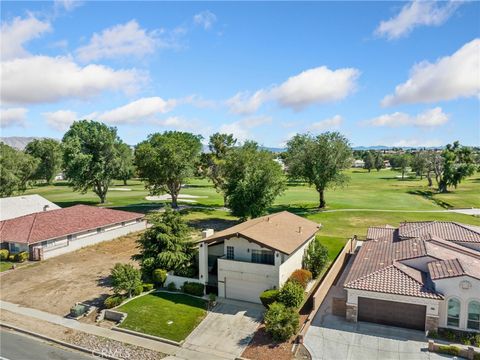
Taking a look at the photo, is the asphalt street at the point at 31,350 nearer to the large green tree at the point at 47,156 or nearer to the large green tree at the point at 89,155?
the large green tree at the point at 89,155

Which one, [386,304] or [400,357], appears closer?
[400,357]

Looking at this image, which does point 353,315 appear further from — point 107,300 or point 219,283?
point 107,300

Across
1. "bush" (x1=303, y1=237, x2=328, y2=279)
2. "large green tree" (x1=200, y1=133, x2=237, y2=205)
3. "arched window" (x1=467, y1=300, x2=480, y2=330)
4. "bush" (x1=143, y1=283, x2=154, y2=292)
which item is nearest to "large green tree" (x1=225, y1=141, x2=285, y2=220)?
"large green tree" (x1=200, y1=133, x2=237, y2=205)

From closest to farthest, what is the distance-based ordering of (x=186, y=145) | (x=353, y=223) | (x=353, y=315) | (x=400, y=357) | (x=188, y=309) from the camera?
1. (x=400, y=357)
2. (x=353, y=315)
3. (x=188, y=309)
4. (x=353, y=223)
5. (x=186, y=145)

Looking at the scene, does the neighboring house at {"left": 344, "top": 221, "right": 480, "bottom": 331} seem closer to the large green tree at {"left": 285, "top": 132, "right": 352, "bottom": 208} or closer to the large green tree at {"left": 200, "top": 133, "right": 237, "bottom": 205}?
the large green tree at {"left": 285, "top": 132, "right": 352, "bottom": 208}

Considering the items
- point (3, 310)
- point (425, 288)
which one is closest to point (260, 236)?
point (425, 288)

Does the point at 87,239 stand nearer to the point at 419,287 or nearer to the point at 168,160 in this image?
the point at 168,160

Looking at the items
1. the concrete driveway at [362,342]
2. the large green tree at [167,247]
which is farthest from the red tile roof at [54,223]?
the concrete driveway at [362,342]
